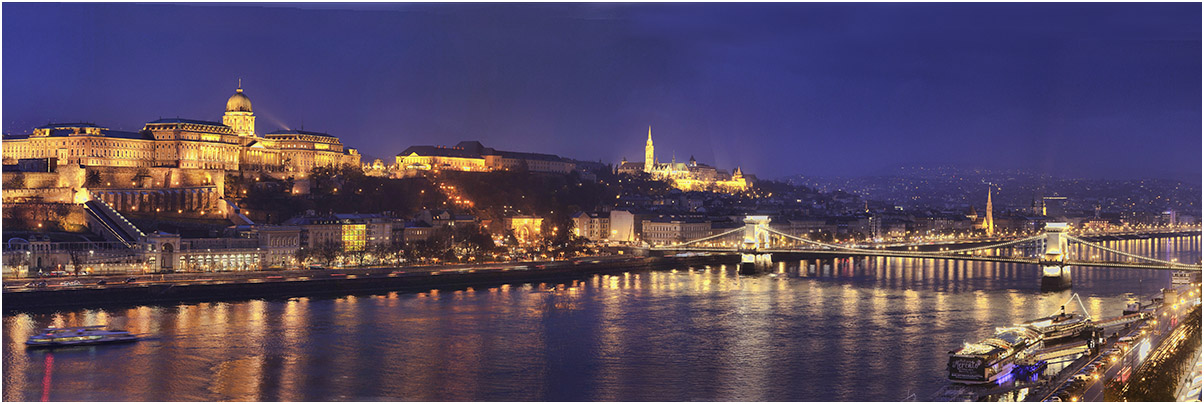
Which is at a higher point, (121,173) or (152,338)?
(121,173)

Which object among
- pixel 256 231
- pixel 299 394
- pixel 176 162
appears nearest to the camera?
pixel 299 394

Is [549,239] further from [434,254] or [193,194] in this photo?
[193,194]

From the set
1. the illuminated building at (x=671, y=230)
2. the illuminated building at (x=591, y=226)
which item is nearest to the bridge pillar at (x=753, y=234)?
the illuminated building at (x=671, y=230)

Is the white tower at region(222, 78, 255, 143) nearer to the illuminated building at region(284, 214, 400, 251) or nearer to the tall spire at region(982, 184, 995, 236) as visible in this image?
the illuminated building at region(284, 214, 400, 251)

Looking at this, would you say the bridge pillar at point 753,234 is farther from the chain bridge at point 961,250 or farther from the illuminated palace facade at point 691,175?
the illuminated palace facade at point 691,175

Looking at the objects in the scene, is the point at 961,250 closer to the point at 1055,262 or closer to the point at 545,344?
the point at 1055,262

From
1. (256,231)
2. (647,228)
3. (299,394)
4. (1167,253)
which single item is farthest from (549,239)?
(299,394)
